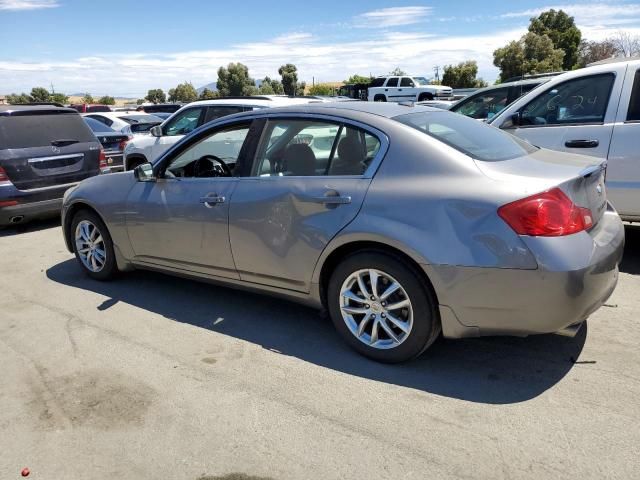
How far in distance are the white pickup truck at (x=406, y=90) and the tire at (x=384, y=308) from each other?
90.1 feet

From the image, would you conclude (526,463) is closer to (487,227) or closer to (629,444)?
(629,444)

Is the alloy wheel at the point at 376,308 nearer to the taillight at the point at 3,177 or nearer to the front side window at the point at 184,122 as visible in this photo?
the taillight at the point at 3,177

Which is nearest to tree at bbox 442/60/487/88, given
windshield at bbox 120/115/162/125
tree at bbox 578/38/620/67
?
tree at bbox 578/38/620/67

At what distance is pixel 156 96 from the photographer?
62688mm

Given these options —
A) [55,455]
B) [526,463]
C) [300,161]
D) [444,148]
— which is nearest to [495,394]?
[526,463]

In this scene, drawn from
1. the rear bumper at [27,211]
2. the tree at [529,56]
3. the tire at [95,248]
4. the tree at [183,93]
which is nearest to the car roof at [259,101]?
the rear bumper at [27,211]

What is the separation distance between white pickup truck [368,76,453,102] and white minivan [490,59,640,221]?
2476 centimetres

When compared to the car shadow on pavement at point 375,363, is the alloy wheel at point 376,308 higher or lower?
higher

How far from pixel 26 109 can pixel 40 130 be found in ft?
1.14

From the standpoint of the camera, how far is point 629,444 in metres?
2.53

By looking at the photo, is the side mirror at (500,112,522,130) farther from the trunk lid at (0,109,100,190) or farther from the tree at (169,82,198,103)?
the tree at (169,82,198,103)

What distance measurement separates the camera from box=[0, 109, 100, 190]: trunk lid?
7.34 meters

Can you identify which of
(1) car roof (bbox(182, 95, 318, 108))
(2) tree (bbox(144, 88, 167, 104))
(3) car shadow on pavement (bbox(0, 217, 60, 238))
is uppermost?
(1) car roof (bbox(182, 95, 318, 108))

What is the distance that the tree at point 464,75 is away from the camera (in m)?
41.6
